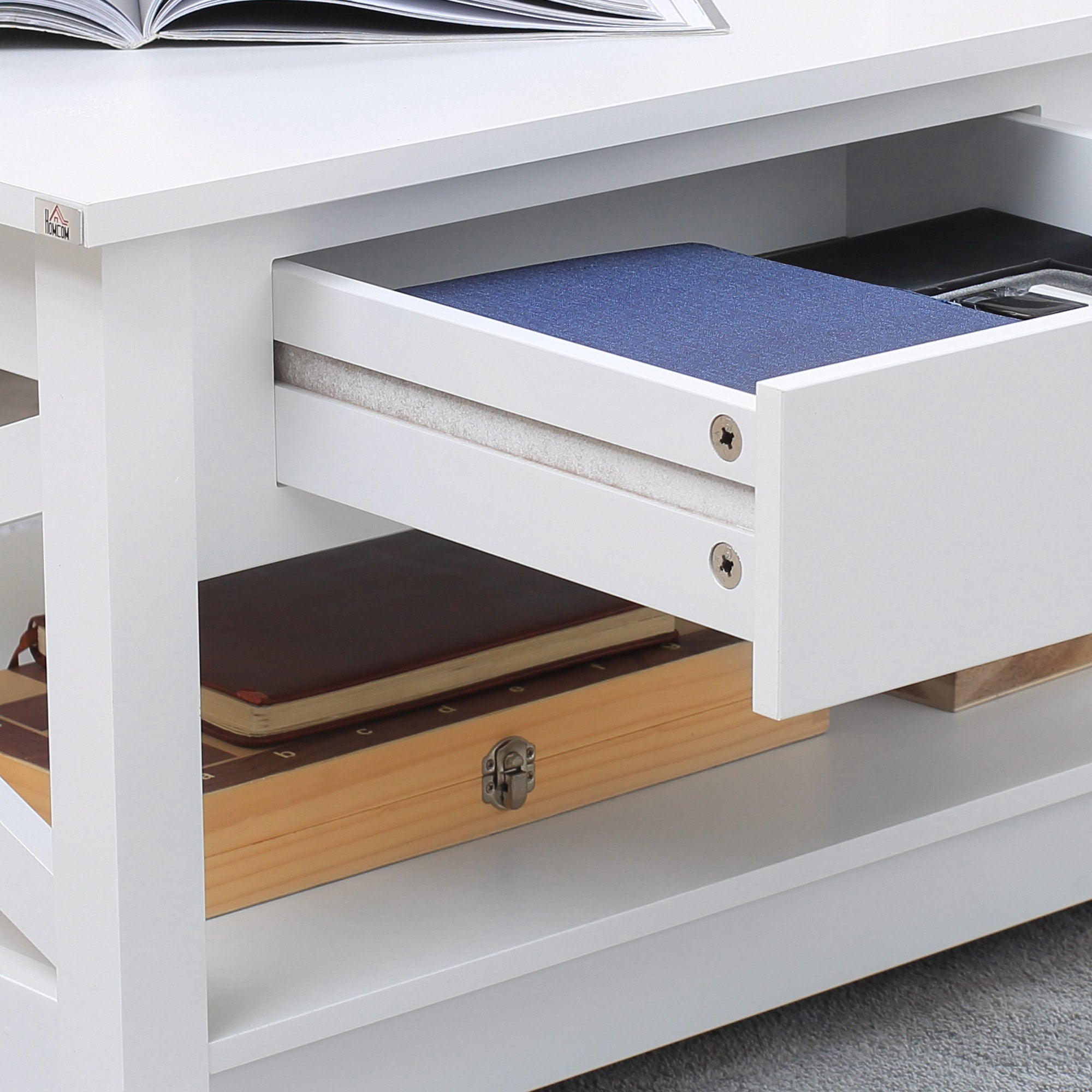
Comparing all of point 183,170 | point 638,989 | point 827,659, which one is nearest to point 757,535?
point 827,659

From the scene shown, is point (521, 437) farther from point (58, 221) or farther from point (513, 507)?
point (58, 221)

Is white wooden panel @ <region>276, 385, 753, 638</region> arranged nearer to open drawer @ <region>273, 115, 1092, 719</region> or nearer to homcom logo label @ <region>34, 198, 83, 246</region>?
open drawer @ <region>273, 115, 1092, 719</region>

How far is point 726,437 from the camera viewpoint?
608 mm

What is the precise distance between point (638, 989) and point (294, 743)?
21cm

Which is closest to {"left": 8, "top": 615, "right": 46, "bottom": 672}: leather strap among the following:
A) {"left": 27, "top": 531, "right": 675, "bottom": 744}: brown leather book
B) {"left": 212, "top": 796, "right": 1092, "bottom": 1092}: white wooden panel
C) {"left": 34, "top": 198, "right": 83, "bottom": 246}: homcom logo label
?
{"left": 27, "top": 531, "right": 675, "bottom": 744}: brown leather book

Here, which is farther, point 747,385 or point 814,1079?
point 814,1079

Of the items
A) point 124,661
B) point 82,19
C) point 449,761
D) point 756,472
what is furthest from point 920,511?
point 82,19

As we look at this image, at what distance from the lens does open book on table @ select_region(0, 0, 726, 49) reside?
920 millimetres

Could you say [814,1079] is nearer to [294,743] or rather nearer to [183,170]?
[294,743]

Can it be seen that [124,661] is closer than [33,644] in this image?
Yes

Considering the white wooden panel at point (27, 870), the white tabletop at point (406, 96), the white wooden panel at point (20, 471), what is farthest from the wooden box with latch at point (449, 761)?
the white tabletop at point (406, 96)

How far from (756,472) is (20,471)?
1.06 ft

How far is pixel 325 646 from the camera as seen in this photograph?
1.03 m

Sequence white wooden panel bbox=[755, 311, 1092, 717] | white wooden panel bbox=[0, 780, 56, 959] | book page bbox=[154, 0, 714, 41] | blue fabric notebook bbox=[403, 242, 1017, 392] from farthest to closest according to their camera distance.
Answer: book page bbox=[154, 0, 714, 41], white wooden panel bbox=[0, 780, 56, 959], blue fabric notebook bbox=[403, 242, 1017, 392], white wooden panel bbox=[755, 311, 1092, 717]
